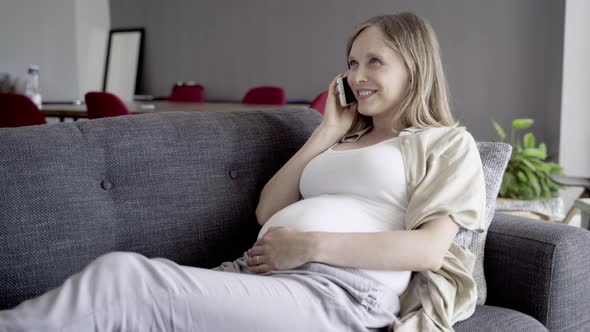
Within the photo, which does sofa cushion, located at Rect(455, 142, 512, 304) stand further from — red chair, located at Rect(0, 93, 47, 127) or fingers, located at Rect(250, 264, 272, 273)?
red chair, located at Rect(0, 93, 47, 127)

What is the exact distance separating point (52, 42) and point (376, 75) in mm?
6444

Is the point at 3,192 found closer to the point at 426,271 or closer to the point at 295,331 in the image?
the point at 295,331

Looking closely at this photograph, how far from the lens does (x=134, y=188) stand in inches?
64.4

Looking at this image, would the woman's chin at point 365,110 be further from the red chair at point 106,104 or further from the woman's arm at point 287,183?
the red chair at point 106,104

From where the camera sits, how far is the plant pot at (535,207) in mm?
3496

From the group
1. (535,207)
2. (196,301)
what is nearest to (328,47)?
(535,207)

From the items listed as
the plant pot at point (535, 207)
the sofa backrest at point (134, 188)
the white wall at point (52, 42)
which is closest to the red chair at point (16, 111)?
the sofa backrest at point (134, 188)

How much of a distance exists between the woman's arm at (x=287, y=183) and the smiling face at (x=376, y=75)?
16 cm

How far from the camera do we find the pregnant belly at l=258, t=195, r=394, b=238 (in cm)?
150

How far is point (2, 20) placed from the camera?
23.7ft

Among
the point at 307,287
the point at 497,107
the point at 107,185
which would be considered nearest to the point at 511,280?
the point at 307,287

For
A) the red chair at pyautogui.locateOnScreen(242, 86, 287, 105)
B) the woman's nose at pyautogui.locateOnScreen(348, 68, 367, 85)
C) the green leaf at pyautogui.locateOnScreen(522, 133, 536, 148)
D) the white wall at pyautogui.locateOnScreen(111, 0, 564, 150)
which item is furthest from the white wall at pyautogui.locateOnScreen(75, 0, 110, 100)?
the woman's nose at pyautogui.locateOnScreen(348, 68, 367, 85)

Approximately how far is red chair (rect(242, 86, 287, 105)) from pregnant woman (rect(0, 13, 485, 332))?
3.21m

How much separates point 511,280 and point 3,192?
1.23m
